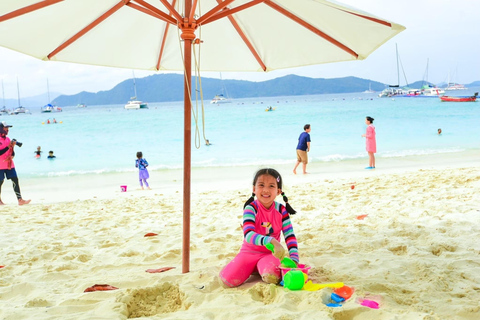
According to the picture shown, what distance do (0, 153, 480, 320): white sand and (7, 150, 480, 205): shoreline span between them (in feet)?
6.72

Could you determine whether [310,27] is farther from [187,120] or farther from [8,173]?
[8,173]

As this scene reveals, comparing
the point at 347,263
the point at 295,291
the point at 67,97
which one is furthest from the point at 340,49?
the point at 67,97

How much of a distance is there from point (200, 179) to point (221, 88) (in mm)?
93763

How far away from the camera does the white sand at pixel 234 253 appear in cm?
238

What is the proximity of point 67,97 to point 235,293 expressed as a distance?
5456 inches

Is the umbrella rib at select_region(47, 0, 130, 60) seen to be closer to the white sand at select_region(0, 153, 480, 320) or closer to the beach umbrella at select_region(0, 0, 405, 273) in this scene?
the beach umbrella at select_region(0, 0, 405, 273)

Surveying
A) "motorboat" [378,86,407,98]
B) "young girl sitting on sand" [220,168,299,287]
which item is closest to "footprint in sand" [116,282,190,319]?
"young girl sitting on sand" [220,168,299,287]

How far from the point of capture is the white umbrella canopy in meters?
3.17

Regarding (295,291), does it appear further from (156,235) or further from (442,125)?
(442,125)

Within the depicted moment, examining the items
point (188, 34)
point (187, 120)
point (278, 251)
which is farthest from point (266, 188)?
point (188, 34)

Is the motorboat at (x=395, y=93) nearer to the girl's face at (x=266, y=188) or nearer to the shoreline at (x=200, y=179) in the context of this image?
the shoreline at (x=200, y=179)

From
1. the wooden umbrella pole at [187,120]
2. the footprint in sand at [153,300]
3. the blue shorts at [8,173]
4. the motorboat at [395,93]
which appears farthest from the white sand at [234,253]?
the motorboat at [395,93]

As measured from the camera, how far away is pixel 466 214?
442cm

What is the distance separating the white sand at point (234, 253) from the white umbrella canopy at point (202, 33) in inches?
73.2
